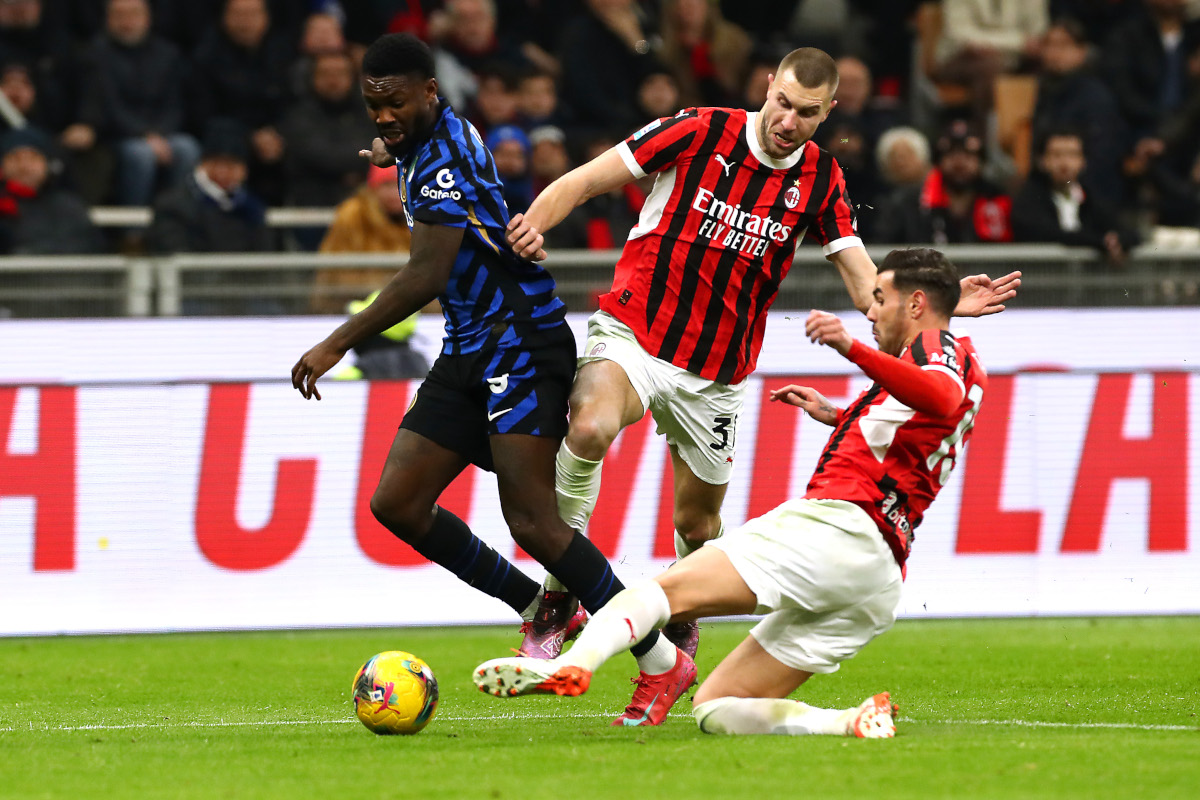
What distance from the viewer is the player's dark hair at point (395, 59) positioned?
607 centimetres

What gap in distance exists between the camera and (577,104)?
14438mm

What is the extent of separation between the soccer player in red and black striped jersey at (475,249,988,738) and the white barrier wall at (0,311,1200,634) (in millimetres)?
4370

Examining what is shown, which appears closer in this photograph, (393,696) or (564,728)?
(393,696)

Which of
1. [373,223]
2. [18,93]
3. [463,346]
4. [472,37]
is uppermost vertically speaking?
[472,37]

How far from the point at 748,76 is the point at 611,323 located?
8343mm

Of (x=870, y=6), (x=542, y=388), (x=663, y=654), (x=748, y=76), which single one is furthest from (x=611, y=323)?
(x=870, y=6)

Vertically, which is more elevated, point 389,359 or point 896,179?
point 896,179

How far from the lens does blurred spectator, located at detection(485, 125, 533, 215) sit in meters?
12.5

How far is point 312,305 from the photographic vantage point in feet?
39.8

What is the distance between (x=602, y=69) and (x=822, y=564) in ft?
31.4

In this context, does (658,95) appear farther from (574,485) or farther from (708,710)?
(708,710)

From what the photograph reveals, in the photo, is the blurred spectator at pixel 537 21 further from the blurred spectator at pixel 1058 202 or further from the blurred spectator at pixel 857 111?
the blurred spectator at pixel 1058 202

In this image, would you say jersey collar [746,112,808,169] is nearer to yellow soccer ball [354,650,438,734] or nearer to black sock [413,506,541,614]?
black sock [413,506,541,614]

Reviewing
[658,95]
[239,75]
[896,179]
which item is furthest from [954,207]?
[239,75]
